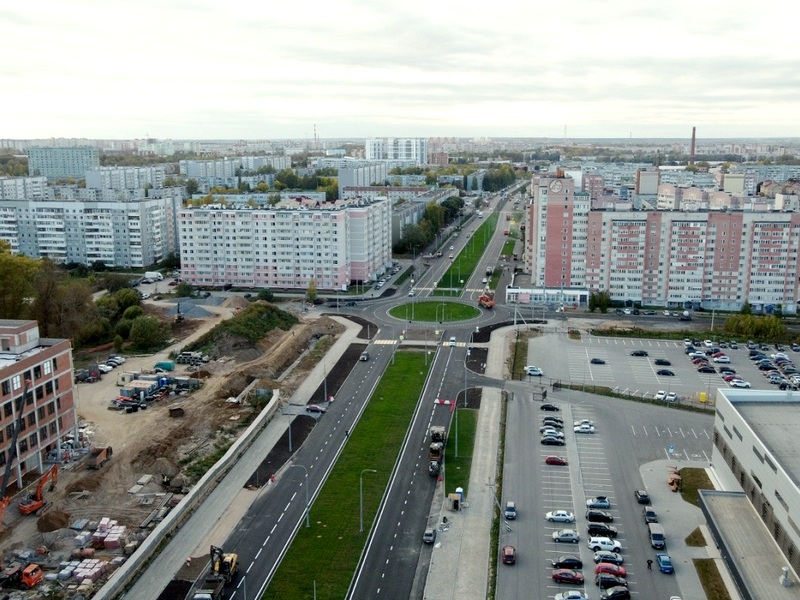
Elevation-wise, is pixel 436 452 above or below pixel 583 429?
above

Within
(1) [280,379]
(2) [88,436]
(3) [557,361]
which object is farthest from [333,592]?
(3) [557,361]

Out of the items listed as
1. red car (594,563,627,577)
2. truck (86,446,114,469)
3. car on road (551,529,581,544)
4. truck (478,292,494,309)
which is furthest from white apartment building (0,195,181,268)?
red car (594,563,627,577)

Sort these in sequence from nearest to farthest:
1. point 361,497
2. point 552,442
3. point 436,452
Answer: point 361,497 → point 436,452 → point 552,442

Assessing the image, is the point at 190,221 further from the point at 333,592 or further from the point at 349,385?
the point at 333,592

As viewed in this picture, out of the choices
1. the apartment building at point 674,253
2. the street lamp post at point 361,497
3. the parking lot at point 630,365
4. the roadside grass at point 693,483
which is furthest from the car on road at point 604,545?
the apartment building at point 674,253

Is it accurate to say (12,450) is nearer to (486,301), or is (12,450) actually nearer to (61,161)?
(486,301)

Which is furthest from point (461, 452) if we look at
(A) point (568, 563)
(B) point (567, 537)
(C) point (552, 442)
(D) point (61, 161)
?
(D) point (61, 161)
